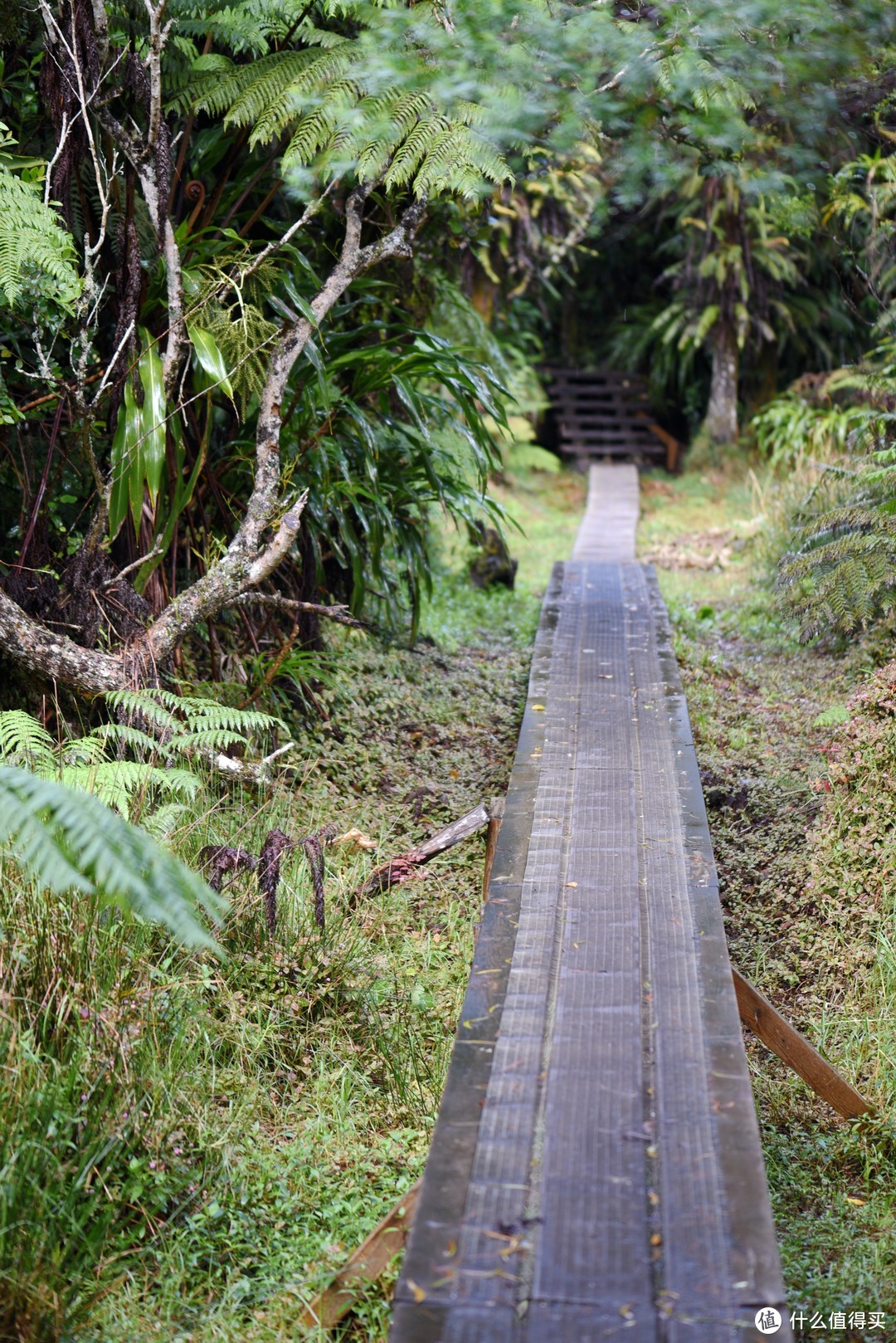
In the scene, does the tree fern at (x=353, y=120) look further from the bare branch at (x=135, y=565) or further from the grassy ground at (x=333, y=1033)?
the grassy ground at (x=333, y=1033)

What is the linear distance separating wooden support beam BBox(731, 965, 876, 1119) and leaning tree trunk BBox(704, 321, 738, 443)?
37.3 ft

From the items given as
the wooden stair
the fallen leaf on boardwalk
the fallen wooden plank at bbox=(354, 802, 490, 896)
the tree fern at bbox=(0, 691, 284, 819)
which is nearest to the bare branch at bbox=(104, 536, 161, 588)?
the tree fern at bbox=(0, 691, 284, 819)

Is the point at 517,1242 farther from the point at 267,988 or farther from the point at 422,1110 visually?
the point at 267,988

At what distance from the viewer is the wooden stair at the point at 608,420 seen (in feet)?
46.5

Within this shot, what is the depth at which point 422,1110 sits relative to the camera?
2.85 metres

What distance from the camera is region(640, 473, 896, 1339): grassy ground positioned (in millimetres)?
2537

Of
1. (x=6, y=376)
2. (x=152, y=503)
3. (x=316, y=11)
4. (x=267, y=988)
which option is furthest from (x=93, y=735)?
(x=316, y=11)

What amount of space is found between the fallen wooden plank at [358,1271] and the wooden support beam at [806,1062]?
46.0 inches

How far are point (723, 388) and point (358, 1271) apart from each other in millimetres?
12556

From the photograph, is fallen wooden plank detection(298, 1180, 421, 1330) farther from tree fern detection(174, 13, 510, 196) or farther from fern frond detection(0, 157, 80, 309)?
tree fern detection(174, 13, 510, 196)

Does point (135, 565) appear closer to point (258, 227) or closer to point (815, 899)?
point (258, 227)

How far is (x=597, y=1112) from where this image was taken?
2084mm

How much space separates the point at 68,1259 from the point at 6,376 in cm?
318

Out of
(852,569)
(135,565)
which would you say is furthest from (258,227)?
(852,569)
